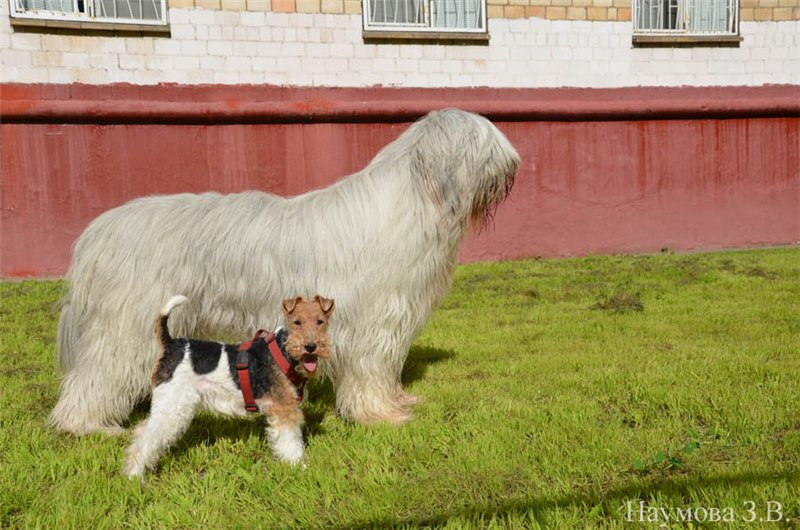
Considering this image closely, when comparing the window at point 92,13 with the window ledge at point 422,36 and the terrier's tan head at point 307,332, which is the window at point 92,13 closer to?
the window ledge at point 422,36

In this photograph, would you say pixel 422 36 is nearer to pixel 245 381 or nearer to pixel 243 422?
pixel 243 422

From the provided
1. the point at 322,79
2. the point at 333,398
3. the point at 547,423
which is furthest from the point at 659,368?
the point at 322,79

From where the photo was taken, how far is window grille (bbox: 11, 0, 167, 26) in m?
10.1

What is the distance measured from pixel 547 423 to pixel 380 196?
176 centimetres

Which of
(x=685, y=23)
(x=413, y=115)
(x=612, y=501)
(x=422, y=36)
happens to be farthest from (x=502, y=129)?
(x=612, y=501)

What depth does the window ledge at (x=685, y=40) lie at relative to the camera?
12211 millimetres

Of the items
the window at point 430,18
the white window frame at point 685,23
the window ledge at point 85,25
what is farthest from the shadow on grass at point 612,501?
the white window frame at point 685,23

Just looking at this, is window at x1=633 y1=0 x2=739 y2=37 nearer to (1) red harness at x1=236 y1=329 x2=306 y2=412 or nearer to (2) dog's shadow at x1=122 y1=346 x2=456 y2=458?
(2) dog's shadow at x1=122 y1=346 x2=456 y2=458

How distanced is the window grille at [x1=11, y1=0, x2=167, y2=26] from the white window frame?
26.5 ft

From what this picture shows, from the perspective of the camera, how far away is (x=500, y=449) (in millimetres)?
3818

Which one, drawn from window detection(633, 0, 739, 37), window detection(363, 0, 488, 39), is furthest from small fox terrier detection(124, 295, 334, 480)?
window detection(633, 0, 739, 37)

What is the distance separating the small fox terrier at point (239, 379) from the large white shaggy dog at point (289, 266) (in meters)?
0.59

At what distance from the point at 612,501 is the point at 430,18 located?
996 centimetres

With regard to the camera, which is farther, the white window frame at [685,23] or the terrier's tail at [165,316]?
the white window frame at [685,23]
